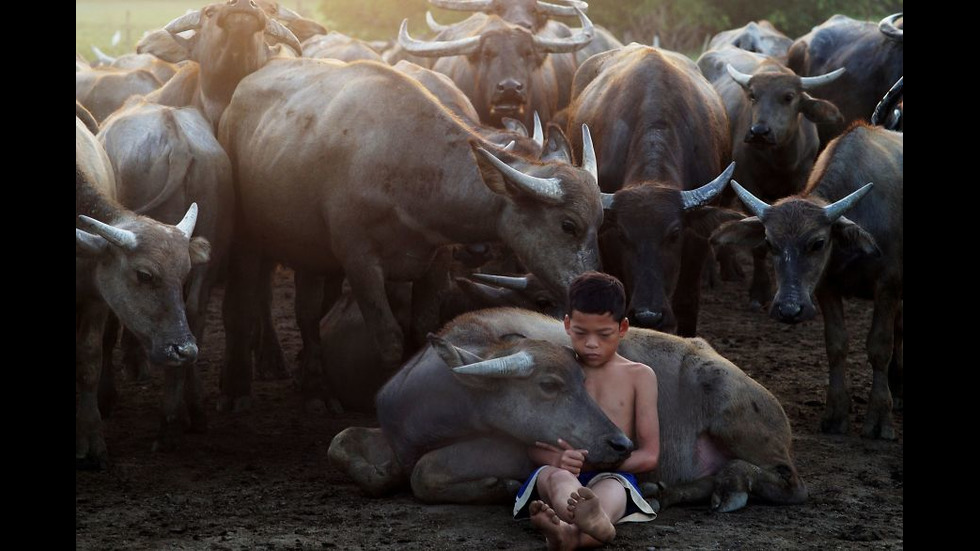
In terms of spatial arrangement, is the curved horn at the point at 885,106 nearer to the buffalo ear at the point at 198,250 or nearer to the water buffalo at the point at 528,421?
the water buffalo at the point at 528,421

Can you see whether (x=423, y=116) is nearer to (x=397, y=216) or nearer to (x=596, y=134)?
(x=397, y=216)

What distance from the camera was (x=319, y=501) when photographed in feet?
20.0

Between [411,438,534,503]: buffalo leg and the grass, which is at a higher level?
the grass

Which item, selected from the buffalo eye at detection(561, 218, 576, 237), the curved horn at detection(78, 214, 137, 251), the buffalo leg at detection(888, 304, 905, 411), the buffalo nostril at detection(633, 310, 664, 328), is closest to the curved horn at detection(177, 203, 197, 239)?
the curved horn at detection(78, 214, 137, 251)

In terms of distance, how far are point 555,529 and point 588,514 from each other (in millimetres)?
140

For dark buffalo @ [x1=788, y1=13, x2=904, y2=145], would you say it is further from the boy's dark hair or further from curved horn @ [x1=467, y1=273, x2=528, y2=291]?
the boy's dark hair

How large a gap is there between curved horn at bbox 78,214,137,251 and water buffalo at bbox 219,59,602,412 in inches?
60.7

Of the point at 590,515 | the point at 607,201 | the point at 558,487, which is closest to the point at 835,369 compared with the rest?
the point at 607,201

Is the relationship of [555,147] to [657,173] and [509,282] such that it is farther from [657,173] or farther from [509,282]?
[657,173]

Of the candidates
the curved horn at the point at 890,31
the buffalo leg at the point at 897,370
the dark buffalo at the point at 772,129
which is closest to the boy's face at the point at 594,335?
the buffalo leg at the point at 897,370

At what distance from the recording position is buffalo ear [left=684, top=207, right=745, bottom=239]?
795 cm

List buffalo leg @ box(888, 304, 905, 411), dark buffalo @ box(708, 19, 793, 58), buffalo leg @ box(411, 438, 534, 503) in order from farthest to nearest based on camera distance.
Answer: dark buffalo @ box(708, 19, 793, 58) < buffalo leg @ box(888, 304, 905, 411) < buffalo leg @ box(411, 438, 534, 503)

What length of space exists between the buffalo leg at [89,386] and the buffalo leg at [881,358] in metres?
4.27

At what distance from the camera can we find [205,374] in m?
9.31
